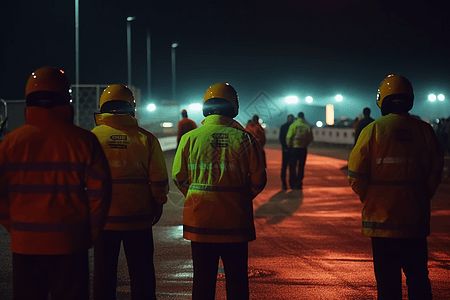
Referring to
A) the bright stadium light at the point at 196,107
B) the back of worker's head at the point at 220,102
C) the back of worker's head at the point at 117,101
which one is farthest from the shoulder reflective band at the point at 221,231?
the bright stadium light at the point at 196,107

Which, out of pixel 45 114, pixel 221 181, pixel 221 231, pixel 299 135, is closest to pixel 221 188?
pixel 221 181

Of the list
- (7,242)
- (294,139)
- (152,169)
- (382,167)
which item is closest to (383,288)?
(382,167)

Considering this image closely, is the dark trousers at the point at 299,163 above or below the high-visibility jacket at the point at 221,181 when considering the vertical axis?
below

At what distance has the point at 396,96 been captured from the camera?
14.0 feet

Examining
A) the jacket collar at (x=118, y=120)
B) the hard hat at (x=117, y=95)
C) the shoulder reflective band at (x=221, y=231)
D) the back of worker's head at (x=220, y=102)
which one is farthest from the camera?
the hard hat at (x=117, y=95)

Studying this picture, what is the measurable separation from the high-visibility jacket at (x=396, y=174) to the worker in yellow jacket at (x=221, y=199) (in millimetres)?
801

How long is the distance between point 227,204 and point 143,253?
2.91ft

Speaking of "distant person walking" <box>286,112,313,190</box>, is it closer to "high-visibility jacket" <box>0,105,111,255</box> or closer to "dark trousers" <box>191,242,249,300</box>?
"dark trousers" <box>191,242,249,300</box>

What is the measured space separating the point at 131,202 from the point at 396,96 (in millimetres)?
2226

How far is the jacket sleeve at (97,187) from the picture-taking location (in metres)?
3.27

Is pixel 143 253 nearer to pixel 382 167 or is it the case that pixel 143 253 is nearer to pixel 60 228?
pixel 60 228

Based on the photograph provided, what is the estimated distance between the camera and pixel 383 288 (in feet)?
13.3

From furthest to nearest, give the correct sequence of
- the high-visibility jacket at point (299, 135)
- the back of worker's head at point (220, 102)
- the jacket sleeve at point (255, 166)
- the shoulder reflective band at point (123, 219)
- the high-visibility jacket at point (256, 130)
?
the high-visibility jacket at point (256, 130) < the high-visibility jacket at point (299, 135) < the shoulder reflective band at point (123, 219) < the back of worker's head at point (220, 102) < the jacket sleeve at point (255, 166)

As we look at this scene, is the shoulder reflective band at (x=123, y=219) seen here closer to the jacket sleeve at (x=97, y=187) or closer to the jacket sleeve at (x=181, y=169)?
the jacket sleeve at (x=181, y=169)
